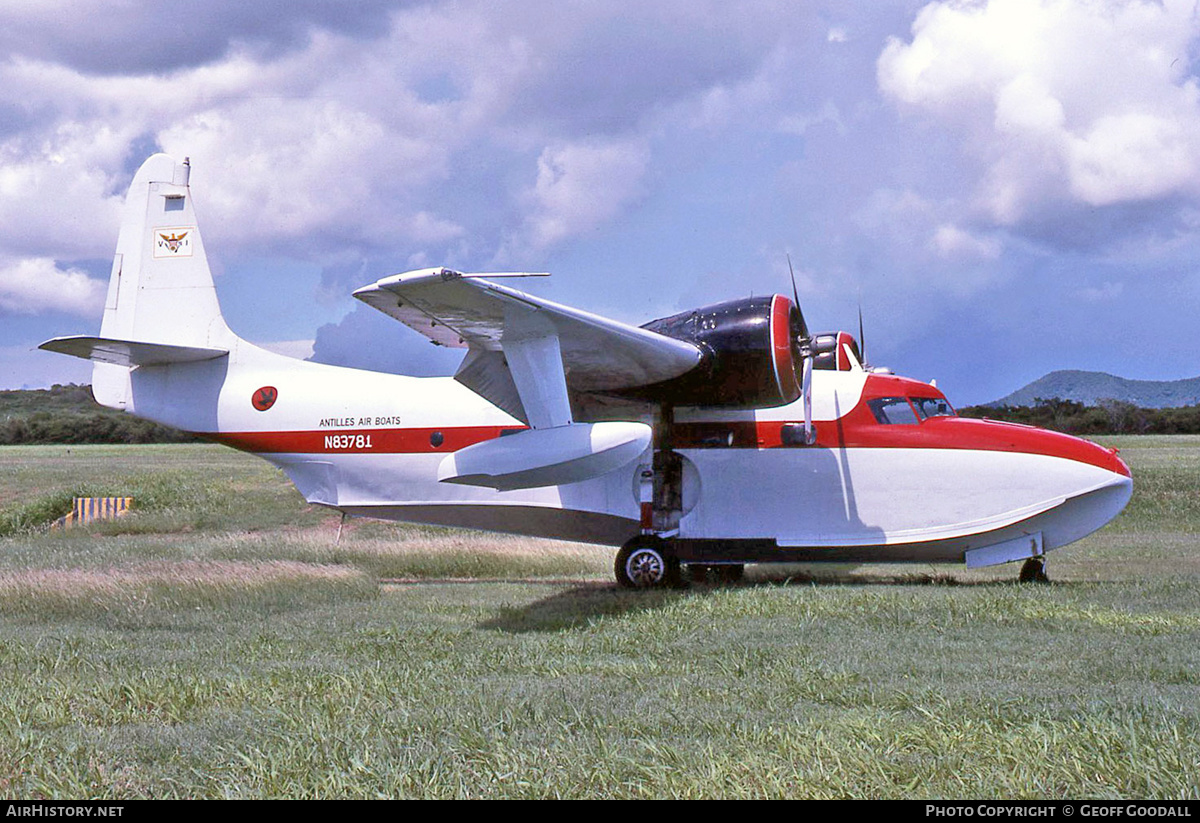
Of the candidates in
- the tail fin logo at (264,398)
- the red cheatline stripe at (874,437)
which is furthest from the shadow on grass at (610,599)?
the tail fin logo at (264,398)

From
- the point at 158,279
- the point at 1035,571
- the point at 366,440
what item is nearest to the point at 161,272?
the point at 158,279

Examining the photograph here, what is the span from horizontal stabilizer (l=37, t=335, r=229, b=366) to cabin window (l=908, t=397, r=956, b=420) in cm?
1002

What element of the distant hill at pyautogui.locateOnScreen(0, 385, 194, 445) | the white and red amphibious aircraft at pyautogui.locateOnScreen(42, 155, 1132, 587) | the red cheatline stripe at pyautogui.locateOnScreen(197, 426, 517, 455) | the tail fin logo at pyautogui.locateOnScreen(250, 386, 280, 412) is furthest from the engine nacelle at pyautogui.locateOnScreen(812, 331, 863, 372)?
the distant hill at pyautogui.locateOnScreen(0, 385, 194, 445)

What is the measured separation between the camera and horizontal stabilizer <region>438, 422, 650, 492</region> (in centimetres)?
1111

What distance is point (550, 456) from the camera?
36.4ft

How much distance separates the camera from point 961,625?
9.45m

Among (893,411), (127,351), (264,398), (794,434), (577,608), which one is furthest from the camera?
(264,398)

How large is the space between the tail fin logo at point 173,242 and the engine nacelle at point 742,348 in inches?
300

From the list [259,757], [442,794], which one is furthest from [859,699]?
[259,757]

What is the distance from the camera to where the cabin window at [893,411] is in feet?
46.2

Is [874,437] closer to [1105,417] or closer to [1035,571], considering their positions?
[1035,571]

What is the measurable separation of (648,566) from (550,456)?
3225 millimetres

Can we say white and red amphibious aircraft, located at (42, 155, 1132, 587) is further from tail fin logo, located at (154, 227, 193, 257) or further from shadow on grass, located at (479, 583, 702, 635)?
shadow on grass, located at (479, 583, 702, 635)

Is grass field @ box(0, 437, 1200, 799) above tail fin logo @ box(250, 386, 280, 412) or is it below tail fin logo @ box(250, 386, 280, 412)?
below
